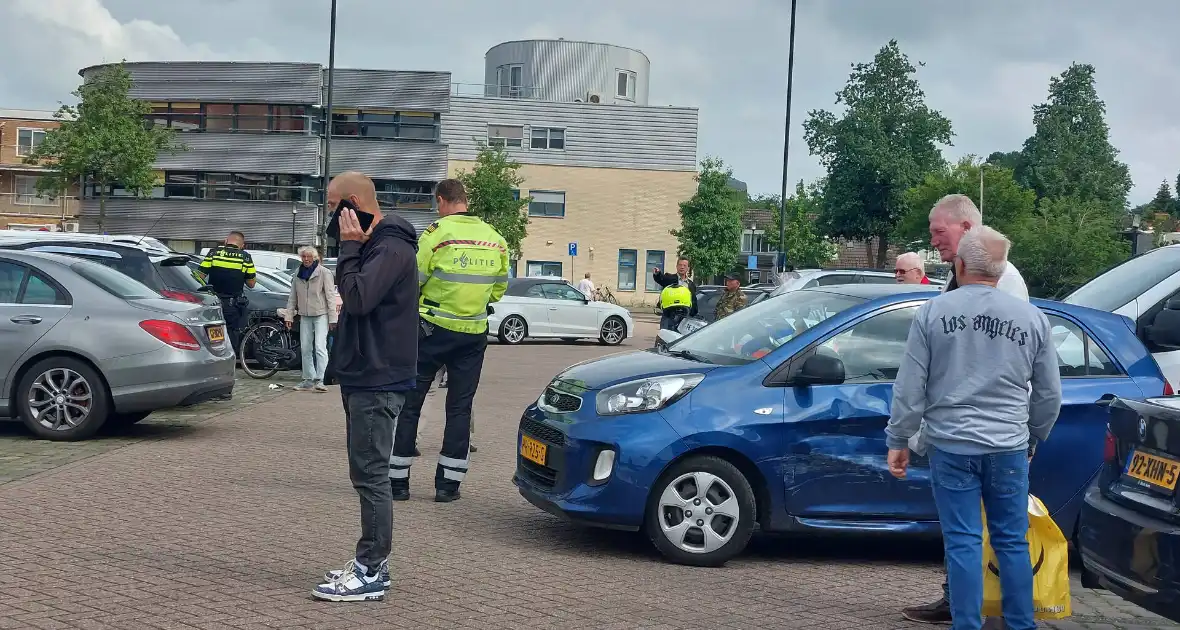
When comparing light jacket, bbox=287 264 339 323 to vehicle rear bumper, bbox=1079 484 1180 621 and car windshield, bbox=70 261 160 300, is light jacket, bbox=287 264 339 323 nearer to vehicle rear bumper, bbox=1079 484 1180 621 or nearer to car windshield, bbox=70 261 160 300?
car windshield, bbox=70 261 160 300

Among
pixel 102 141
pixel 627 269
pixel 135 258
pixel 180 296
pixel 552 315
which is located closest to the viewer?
pixel 180 296

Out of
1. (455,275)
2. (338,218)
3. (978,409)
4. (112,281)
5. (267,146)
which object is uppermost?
(267,146)

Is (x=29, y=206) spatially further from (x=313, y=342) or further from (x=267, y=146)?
(x=313, y=342)

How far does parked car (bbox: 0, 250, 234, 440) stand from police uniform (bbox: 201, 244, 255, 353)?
670cm

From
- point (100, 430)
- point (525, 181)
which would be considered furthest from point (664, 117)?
point (100, 430)

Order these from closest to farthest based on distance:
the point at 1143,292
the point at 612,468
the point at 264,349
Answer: the point at 612,468, the point at 1143,292, the point at 264,349

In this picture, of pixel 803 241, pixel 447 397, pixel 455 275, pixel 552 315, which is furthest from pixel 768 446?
pixel 803 241

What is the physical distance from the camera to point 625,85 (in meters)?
70.3

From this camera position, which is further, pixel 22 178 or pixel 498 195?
pixel 22 178

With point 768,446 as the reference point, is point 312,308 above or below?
above

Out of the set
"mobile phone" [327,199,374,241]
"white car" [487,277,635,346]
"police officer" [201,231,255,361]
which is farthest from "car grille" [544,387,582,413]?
"white car" [487,277,635,346]

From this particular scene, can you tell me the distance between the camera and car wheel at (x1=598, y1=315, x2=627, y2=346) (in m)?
29.7

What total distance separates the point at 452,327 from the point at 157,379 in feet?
12.3

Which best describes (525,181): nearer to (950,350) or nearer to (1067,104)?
(1067,104)
